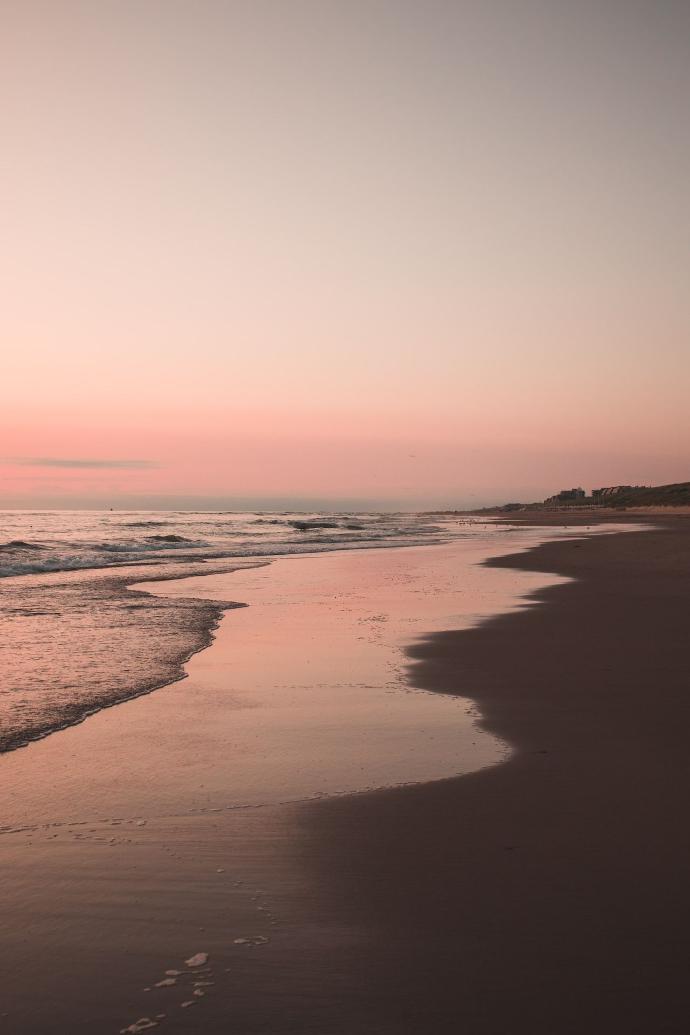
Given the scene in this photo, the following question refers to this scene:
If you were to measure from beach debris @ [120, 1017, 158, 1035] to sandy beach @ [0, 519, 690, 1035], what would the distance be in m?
0.03

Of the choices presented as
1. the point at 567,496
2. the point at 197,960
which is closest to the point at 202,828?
the point at 197,960

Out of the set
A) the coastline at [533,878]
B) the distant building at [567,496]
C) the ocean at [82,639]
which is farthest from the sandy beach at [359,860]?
the distant building at [567,496]

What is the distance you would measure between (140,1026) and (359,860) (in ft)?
5.49

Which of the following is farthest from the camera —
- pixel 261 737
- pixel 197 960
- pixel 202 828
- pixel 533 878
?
pixel 261 737

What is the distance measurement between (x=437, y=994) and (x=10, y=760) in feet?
13.8

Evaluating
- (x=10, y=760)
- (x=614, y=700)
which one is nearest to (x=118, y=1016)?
(x=10, y=760)

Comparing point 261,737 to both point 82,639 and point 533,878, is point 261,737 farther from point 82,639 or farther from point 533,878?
point 82,639

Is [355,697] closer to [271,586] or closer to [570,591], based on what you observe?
A: [570,591]

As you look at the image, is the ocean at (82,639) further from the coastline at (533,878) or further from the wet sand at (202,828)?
the coastline at (533,878)

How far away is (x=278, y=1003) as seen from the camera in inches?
122

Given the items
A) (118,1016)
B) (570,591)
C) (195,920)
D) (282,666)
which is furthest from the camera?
(570,591)

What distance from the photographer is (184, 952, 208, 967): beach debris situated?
3.37 meters

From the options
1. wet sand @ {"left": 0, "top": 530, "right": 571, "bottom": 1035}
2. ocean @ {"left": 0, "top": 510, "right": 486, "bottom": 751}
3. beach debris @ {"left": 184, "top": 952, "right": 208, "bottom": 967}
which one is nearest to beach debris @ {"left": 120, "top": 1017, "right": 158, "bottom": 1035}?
wet sand @ {"left": 0, "top": 530, "right": 571, "bottom": 1035}

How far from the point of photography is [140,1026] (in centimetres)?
298
